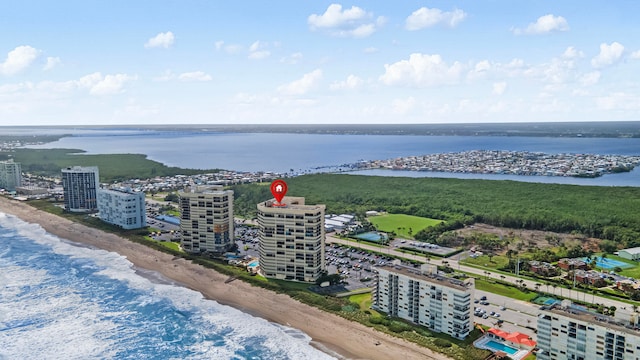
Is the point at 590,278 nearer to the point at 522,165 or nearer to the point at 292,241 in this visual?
the point at 292,241

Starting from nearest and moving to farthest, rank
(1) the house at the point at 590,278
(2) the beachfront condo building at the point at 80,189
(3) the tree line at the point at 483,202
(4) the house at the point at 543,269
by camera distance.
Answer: (1) the house at the point at 590,278, (4) the house at the point at 543,269, (3) the tree line at the point at 483,202, (2) the beachfront condo building at the point at 80,189

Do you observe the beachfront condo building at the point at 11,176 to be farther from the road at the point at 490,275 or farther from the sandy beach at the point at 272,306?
the road at the point at 490,275

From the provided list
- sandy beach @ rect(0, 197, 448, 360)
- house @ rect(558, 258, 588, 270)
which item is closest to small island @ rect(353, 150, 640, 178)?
house @ rect(558, 258, 588, 270)

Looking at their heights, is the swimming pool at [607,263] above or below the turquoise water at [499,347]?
above

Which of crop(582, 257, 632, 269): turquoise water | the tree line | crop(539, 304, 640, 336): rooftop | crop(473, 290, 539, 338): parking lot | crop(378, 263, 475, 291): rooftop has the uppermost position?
crop(378, 263, 475, 291): rooftop

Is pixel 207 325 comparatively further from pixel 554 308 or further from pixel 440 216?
pixel 440 216

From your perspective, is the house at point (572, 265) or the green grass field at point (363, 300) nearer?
the green grass field at point (363, 300)

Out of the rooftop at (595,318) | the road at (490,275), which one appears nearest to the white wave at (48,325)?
the rooftop at (595,318)

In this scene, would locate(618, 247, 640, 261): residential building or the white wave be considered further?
locate(618, 247, 640, 261): residential building

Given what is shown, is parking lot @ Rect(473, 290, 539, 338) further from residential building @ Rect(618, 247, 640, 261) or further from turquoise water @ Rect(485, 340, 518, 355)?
residential building @ Rect(618, 247, 640, 261)
